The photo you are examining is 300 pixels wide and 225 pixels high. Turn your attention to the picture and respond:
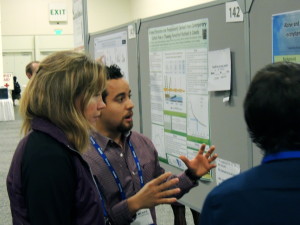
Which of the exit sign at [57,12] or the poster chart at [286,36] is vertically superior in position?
the exit sign at [57,12]

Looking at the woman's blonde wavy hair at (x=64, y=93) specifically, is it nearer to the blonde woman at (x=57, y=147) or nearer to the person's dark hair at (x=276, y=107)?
the blonde woman at (x=57, y=147)

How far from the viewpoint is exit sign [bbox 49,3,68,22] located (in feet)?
42.3

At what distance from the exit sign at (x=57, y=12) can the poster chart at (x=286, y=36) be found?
1212 cm

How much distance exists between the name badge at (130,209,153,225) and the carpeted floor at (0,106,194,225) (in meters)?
0.52

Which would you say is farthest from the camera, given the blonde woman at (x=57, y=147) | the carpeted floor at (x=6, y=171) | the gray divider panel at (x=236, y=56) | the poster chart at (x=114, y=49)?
the carpeted floor at (x=6, y=171)

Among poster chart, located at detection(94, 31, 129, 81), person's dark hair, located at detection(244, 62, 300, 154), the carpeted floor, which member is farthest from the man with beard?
poster chart, located at detection(94, 31, 129, 81)

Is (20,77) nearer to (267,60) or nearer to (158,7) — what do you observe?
(158,7)

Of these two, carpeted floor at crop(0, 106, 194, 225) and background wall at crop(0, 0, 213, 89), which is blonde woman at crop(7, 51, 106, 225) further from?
background wall at crop(0, 0, 213, 89)

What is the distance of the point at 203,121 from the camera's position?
1971 mm

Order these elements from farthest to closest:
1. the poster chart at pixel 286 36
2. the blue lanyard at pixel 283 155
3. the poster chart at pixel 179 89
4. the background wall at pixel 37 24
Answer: the background wall at pixel 37 24 < the poster chart at pixel 179 89 < the poster chart at pixel 286 36 < the blue lanyard at pixel 283 155

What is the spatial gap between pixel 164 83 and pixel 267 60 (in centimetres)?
78

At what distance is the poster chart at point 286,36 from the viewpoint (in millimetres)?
1411

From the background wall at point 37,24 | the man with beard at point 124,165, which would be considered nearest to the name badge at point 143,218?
the man with beard at point 124,165

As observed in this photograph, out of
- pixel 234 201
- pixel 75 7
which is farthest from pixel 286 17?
pixel 75 7
